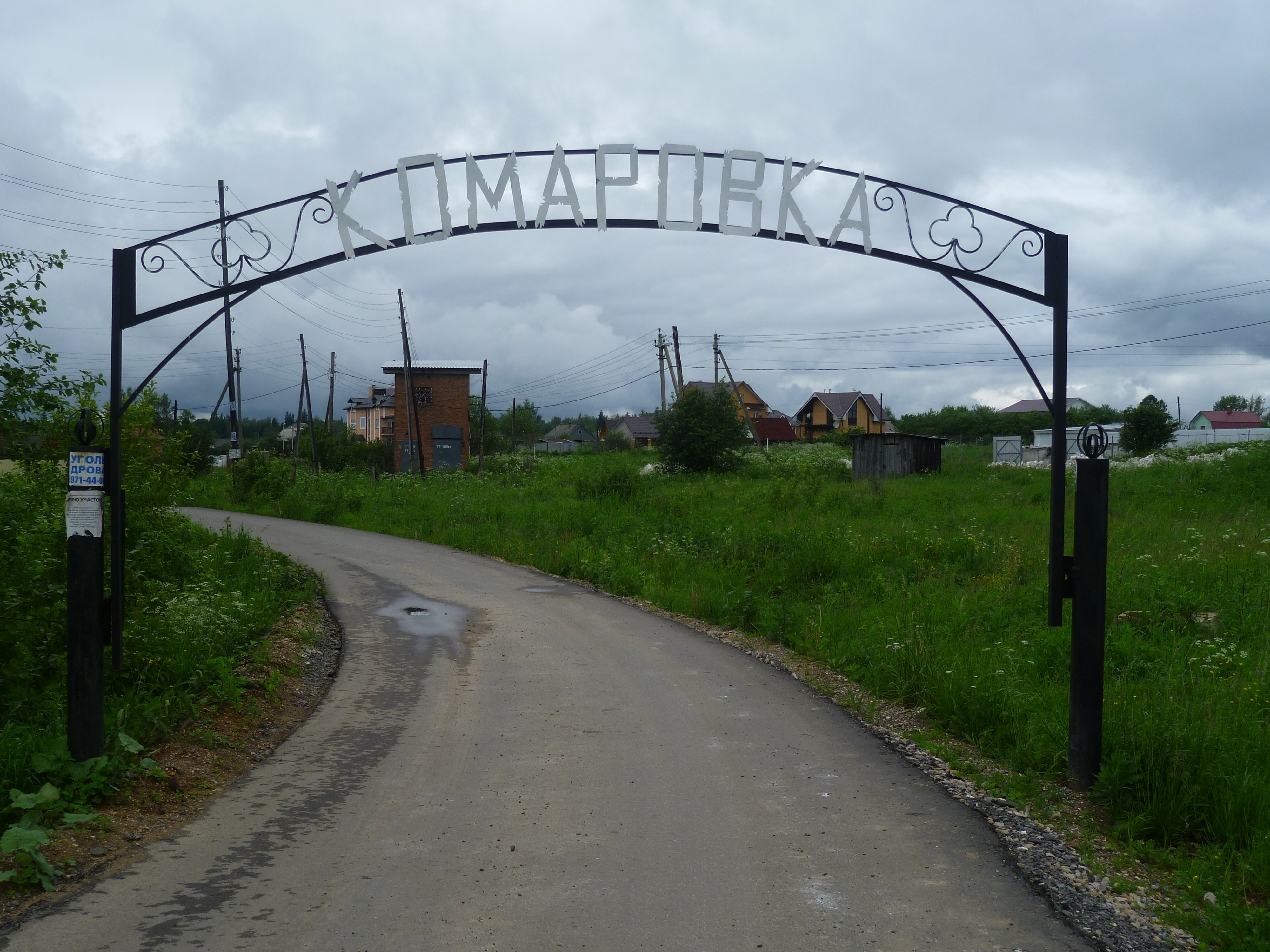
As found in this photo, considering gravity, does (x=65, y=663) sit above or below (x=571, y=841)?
above

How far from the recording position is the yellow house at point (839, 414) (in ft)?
303

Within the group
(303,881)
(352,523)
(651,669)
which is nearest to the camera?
(303,881)

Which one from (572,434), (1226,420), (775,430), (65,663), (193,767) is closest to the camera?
(193,767)

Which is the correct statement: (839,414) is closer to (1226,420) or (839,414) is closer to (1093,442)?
(1226,420)

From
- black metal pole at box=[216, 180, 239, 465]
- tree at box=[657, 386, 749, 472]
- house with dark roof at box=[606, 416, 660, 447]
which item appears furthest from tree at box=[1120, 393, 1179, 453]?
house with dark roof at box=[606, 416, 660, 447]

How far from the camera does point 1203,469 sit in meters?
24.7

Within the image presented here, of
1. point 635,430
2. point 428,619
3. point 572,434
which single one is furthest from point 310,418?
point 572,434

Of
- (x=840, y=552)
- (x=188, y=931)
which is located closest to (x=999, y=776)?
(x=188, y=931)

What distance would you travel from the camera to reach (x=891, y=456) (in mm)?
33344

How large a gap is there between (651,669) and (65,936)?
244 inches

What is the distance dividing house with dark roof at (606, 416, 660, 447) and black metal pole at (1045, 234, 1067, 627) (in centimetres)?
9214

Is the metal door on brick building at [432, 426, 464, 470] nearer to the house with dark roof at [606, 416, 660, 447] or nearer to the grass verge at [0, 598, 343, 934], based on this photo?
the house with dark roof at [606, 416, 660, 447]

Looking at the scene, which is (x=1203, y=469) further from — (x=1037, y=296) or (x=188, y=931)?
(x=188, y=931)

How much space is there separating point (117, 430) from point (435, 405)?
5280 cm
